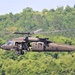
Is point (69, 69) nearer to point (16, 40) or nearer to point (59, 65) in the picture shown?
point (59, 65)

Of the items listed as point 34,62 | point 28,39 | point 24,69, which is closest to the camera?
point 28,39

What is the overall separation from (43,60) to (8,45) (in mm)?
122377

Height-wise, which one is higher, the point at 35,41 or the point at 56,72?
the point at 35,41

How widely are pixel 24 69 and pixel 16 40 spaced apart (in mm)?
105229

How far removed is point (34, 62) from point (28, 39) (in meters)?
119

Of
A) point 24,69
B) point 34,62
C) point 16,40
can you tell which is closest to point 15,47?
point 16,40

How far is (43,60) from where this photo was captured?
189 meters

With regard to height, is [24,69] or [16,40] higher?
[16,40]

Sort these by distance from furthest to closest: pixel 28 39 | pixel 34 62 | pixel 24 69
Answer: pixel 34 62
pixel 24 69
pixel 28 39

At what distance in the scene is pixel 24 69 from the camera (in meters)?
171

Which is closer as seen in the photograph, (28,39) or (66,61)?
A: (28,39)

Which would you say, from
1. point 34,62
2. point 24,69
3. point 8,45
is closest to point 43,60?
point 34,62

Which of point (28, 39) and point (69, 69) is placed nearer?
point (28, 39)

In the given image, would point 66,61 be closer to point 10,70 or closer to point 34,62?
point 34,62
